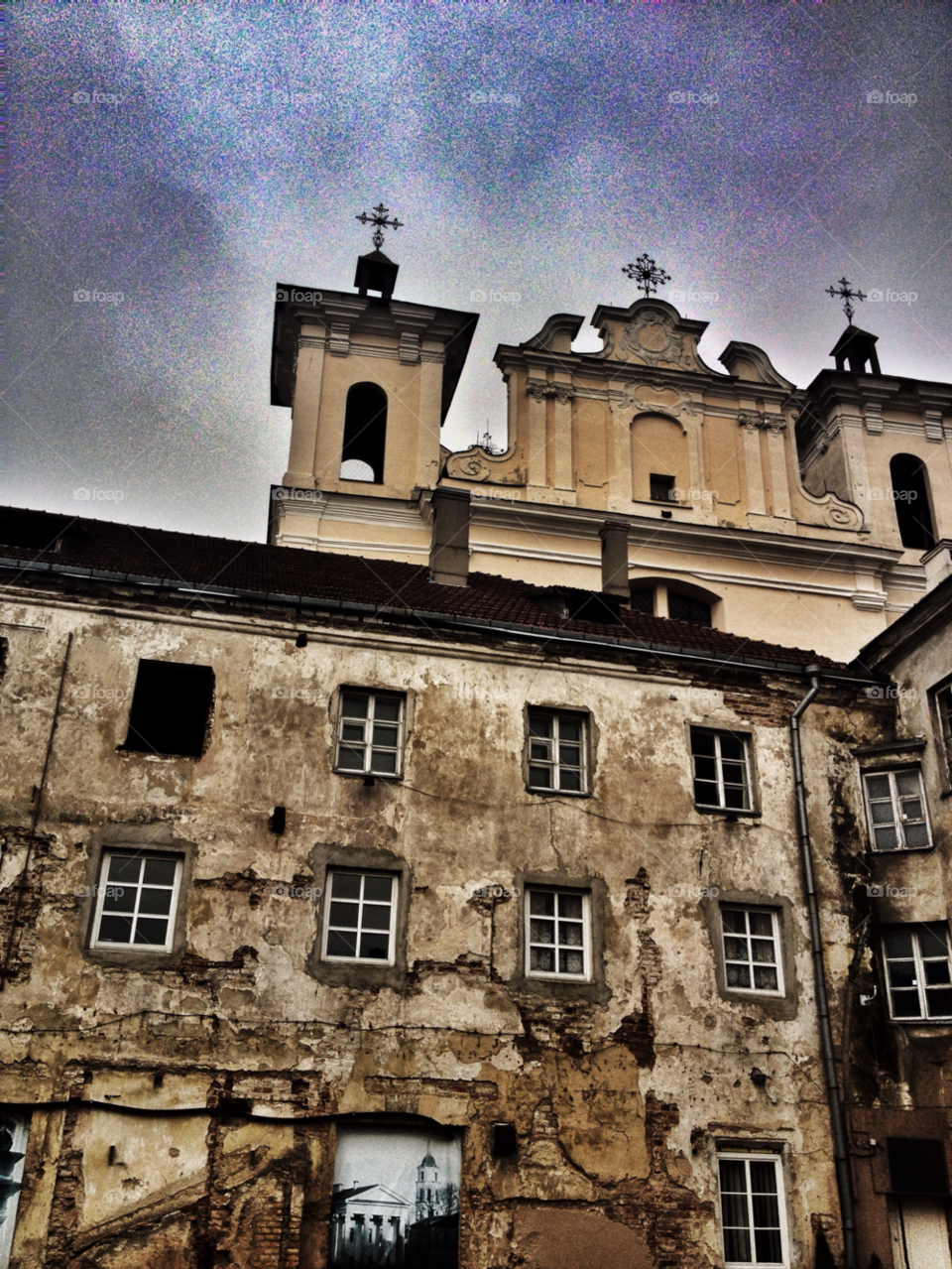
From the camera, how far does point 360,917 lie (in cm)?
1584

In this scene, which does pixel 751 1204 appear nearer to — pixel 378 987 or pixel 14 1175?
pixel 378 987

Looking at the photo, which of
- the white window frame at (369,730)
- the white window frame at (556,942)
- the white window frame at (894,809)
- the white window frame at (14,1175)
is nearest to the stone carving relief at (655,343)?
the white window frame at (894,809)

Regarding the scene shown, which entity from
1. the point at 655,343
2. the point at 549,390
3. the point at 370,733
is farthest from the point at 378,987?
the point at 655,343

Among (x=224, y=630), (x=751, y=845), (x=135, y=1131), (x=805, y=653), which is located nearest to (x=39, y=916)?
(x=135, y=1131)

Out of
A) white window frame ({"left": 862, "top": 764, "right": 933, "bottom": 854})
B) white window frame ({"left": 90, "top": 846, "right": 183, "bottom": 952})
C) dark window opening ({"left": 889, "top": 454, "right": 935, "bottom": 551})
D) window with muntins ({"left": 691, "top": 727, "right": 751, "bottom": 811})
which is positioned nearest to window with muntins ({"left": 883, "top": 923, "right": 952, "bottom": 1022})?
white window frame ({"left": 862, "top": 764, "right": 933, "bottom": 854})

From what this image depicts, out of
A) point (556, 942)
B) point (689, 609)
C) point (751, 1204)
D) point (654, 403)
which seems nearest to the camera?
point (751, 1204)

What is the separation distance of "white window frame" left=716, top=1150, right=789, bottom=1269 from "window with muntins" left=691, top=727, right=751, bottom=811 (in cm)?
439

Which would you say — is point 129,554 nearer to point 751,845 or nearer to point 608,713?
point 608,713

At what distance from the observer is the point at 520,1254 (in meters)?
14.6

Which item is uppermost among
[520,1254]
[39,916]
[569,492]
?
[569,492]

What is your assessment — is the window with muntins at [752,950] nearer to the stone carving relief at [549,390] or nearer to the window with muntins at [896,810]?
the window with muntins at [896,810]

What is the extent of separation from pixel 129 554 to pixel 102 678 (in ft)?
10.5

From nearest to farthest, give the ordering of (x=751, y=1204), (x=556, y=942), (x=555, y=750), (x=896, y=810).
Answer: (x=751, y=1204)
(x=556, y=942)
(x=555, y=750)
(x=896, y=810)

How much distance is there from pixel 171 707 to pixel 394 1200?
698cm
